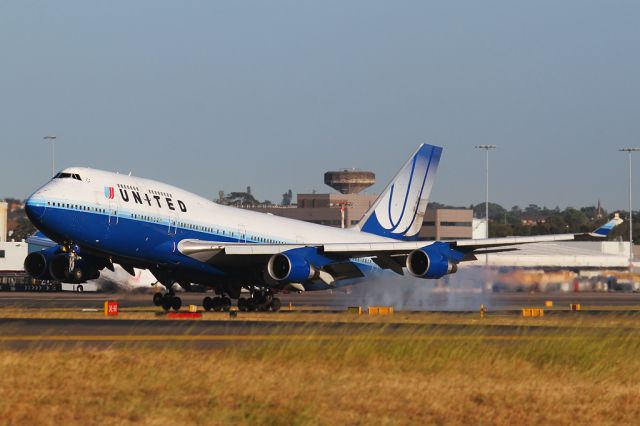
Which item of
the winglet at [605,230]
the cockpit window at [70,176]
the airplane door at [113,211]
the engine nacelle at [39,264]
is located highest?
the cockpit window at [70,176]

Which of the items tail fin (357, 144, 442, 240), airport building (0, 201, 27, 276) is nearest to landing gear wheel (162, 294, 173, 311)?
tail fin (357, 144, 442, 240)

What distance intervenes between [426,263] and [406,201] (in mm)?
14122

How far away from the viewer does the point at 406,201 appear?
69375 mm

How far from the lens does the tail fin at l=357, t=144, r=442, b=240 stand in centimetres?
6844

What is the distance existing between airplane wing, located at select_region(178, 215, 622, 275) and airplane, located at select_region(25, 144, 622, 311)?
49 mm

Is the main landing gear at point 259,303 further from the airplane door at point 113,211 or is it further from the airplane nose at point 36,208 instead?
the airplane nose at point 36,208

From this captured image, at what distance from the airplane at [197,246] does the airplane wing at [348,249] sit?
0.16ft

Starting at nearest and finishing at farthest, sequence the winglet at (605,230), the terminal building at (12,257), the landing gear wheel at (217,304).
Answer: the winglet at (605,230)
the landing gear wheel at (217,304)
the terminal building at (12,257)

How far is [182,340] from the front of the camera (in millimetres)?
32938

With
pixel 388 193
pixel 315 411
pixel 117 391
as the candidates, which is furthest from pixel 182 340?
pixel 388 193

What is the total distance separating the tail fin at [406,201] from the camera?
2694 inches

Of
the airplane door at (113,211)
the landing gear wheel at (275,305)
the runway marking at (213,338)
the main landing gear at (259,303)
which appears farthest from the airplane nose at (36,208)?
the runway marking at (213,338)

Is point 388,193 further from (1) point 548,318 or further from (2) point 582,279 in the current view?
(2) point 582,279

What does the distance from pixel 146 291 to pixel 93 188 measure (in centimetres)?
4482
